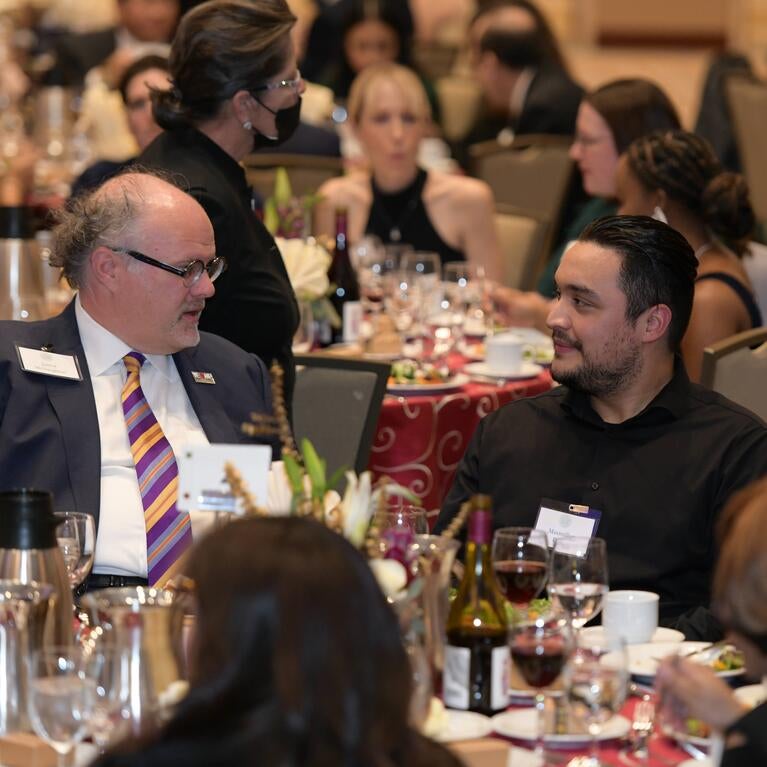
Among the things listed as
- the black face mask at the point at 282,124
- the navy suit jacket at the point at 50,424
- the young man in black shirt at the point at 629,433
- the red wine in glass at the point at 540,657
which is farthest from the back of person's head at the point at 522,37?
the red wine in glass at the point at 540,657

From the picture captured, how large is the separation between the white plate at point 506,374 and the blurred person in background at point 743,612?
104 inches

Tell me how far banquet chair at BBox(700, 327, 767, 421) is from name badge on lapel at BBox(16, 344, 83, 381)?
1.44m

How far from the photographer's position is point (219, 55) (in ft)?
12.4

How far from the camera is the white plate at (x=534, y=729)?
201 cm

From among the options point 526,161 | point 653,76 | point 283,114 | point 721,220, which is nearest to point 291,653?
point 283,114

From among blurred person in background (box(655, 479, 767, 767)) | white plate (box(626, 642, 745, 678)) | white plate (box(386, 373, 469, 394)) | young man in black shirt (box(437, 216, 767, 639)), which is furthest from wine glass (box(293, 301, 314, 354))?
blurred person in background (box(655, 479, 767, 767))

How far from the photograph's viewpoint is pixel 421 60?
1205cm

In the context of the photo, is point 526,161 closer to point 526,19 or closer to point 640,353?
point 526,19

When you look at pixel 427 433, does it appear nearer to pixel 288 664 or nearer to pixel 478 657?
pixel 478 657

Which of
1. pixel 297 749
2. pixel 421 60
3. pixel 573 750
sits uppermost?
pixel 421 60

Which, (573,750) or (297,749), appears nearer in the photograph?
(297,749)

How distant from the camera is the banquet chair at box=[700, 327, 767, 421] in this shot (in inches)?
142

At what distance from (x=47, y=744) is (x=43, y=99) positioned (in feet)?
20.9

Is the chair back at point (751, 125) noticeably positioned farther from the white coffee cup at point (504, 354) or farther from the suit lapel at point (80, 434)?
the suit lapel at point (80, 434)
